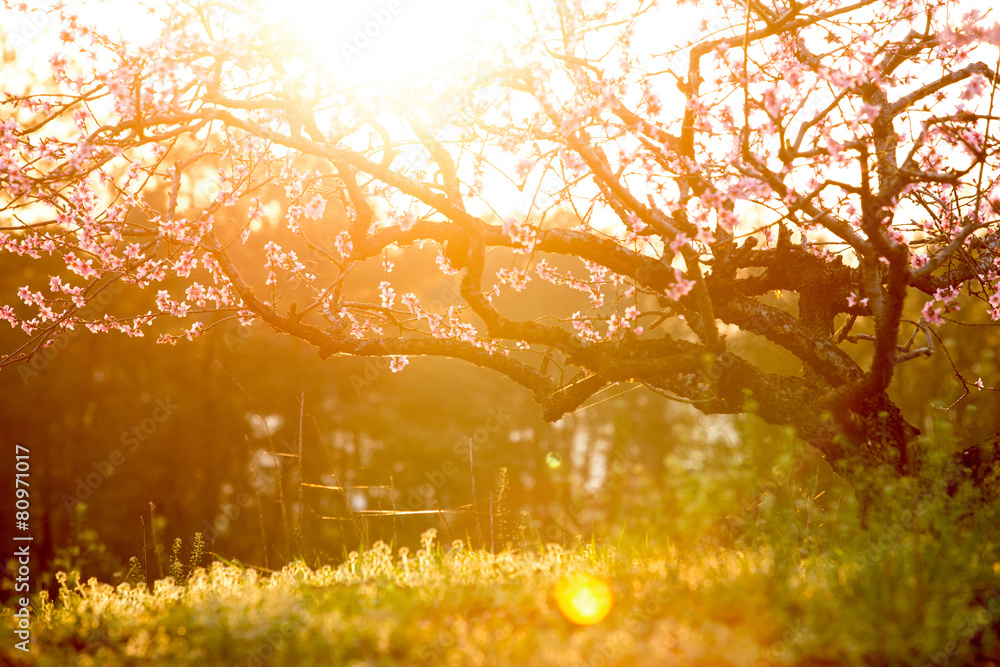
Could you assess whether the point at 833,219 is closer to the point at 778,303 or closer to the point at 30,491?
the point at 778,303

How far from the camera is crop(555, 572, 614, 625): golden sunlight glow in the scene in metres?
4.00

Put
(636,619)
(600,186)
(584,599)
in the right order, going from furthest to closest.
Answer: (600,186) → (584,599) → (636,619)

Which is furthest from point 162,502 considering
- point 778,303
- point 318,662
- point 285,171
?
point 318,662

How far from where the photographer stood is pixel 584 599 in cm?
425

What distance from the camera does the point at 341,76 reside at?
245 inches

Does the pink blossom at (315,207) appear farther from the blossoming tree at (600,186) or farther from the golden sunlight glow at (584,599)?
the golden sunlight glow at (584,599)

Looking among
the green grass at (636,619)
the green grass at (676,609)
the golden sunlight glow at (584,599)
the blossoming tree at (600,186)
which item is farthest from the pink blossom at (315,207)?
the golden sunlight glow at (584,599)

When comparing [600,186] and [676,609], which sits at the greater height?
[600,186]

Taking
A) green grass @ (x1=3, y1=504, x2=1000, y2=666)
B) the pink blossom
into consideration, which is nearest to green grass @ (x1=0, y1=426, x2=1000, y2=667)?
green grass @ (x1=3, y1=504, x2=1000, y2=666)

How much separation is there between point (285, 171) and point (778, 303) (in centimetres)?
1782

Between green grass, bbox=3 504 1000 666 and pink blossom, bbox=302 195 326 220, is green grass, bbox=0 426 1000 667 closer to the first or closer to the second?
green grass, bbox=3 504 1000 666

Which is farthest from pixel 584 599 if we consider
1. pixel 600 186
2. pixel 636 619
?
pixel 600 186

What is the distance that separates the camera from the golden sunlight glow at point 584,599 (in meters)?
4.00

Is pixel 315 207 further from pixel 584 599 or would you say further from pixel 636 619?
pixel 636 619
